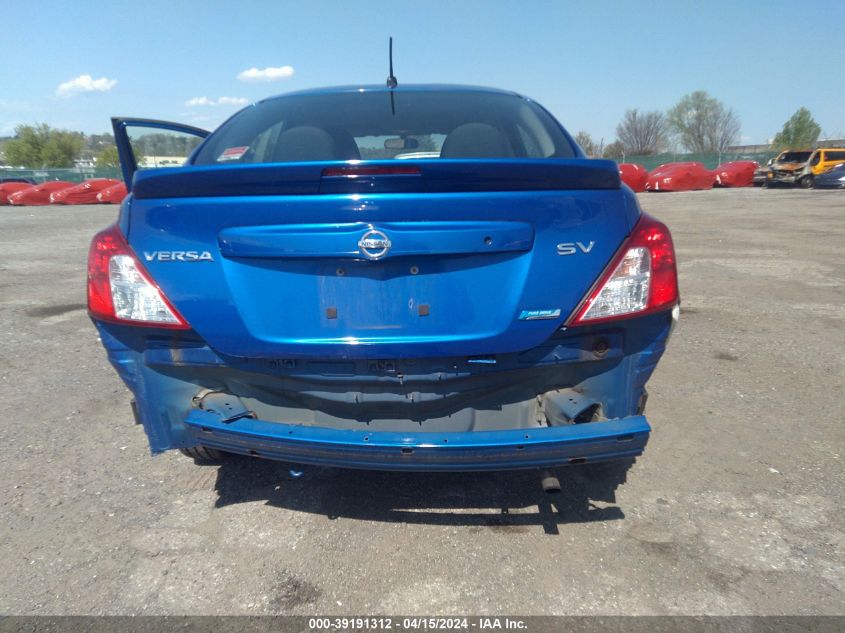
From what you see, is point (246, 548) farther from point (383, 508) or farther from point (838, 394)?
point (838, 394)

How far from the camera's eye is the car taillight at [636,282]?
2.07 meters

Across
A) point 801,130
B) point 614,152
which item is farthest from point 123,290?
point 801,130

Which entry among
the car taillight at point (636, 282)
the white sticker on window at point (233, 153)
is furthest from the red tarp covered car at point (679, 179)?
the car taillight at point (636, 282)

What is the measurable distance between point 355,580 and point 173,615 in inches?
25.5

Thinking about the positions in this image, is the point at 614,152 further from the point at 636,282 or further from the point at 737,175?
the point at 636,282

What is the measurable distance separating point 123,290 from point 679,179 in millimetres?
32326

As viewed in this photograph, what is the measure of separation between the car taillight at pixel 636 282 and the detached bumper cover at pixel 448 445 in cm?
39

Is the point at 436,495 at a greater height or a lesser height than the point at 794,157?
lesser

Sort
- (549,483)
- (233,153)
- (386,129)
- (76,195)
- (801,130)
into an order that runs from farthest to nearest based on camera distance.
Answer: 1. (801,130)
2. (76,195)
3. (386,129)
4. (233,153)
5. (549,483)

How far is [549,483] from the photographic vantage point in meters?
2.21

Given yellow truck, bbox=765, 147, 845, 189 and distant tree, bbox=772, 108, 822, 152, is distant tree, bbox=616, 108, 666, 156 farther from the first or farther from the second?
yellow truck, bbox=765, 147, 845, 189

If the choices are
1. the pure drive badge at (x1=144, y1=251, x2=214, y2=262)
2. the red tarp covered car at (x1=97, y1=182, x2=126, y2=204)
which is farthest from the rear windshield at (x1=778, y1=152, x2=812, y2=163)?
the pure drive badge at (x1=144, y1=251, x2=214, y2=262)

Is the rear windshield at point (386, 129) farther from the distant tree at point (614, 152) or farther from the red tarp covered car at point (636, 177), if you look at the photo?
the distant tree at point (614, 152)

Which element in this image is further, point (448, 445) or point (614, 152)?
point (614, 152)
